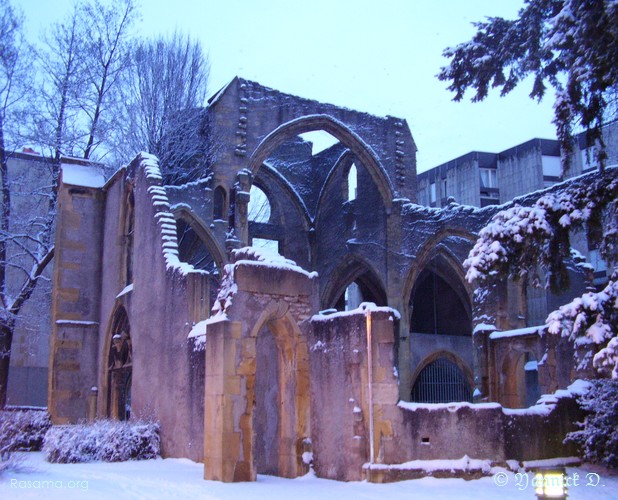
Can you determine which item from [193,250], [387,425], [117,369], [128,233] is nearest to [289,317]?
[387,425]

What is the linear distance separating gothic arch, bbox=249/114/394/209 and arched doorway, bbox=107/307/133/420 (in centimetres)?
819

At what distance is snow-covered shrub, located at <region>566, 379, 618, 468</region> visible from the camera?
31.8ft

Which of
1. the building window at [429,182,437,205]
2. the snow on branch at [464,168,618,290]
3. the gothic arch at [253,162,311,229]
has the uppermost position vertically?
the building window at [429,182,437,205]

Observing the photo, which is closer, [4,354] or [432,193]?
[4,354]

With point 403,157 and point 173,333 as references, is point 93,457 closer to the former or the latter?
point 173,333

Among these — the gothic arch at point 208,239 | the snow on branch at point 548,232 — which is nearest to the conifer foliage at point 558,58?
the snow on branch at point 548,232

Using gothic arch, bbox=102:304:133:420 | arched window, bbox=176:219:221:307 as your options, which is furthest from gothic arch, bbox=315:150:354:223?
gothic arch, bbox=102:304:133:420

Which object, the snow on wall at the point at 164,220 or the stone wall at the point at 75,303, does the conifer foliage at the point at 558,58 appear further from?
the stone wall at the point at 75,303

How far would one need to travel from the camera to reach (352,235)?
25250 mm

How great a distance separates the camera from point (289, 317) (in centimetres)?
999

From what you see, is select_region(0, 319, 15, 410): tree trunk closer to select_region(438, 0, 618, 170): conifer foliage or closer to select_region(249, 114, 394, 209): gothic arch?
select_region(249, 114, 394, 209): gothic arch

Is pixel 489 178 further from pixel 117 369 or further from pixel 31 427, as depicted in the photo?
pixel 31 427
